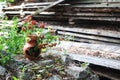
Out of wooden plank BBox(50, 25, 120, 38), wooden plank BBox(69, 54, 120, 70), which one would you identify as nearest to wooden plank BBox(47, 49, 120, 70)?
wooden plank BBox(69, 54, 120, 70)

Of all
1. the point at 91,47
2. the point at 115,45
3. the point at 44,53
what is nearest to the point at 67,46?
the point at 91,47

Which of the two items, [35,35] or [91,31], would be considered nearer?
[35,35]

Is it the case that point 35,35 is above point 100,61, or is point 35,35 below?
above

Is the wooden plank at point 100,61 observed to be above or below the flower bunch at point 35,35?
below

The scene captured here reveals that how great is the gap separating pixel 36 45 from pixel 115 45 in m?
3.74

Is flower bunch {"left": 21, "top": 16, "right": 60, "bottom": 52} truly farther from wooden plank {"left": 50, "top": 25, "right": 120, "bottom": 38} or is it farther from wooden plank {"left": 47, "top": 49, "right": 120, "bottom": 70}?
wooden plank {"left": 50, "top": 25, "right": 120, "bottom": 38}

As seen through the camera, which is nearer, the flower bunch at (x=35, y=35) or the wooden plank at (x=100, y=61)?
the flower bunch at (x=35, y=35)

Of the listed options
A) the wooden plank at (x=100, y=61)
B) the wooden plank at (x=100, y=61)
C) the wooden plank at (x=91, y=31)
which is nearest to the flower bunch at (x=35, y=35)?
the wooden plank at (x=100, y=61)

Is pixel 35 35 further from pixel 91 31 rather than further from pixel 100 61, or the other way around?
pixel 91 31

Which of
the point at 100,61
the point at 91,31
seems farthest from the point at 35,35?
the point at 91,31

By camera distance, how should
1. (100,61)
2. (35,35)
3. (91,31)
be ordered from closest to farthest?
1. (35,35)
2. (100,61)
3. (91,31)

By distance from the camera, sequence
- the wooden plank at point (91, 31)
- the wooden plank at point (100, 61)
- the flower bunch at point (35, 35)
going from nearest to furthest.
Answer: the flower bunch at point (35, 35)
the wooden plank at point (100, 61)
the wooden plank at point (91, 31)

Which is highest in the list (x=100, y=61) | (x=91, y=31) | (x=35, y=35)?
(x=35, y=35)

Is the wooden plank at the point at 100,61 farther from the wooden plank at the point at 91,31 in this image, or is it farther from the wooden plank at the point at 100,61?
the wooden plank at the point at 91,31
